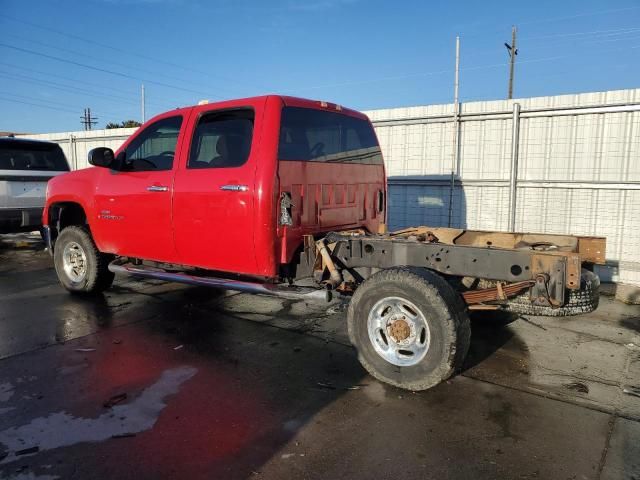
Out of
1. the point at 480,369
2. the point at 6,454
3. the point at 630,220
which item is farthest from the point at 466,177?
the point at 6,454

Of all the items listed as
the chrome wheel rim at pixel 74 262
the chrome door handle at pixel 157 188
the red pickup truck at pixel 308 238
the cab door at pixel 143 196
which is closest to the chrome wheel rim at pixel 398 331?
the red pickup truck at pixel 308 238

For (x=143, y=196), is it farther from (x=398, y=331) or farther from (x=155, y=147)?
(x=398, y=331)

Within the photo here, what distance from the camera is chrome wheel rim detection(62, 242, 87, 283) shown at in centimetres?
659

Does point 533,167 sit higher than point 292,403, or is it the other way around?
point 533,167

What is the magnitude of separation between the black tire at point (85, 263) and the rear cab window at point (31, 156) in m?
3.76

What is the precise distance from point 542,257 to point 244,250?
253 cm

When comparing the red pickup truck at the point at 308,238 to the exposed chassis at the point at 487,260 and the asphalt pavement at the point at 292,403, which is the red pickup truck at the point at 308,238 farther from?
the asphalt pavement at the point at 292,403

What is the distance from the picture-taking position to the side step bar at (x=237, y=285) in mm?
4383

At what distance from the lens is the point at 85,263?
6.56 metres

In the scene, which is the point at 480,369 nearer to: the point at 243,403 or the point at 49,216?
the point at 243,403

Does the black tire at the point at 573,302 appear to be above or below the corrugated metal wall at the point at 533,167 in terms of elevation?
below

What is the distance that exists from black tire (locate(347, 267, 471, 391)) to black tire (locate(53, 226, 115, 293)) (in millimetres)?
3999

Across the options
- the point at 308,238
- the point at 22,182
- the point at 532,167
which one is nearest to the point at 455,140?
the point at 532,167

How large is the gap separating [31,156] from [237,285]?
7296 millimetres
